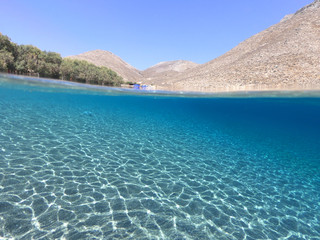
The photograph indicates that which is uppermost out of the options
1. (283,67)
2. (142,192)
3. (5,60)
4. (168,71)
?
(168,71)

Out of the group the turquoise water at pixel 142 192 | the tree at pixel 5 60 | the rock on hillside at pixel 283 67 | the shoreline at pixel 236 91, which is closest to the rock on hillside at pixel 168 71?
the rock on hillside at pixel 283 67

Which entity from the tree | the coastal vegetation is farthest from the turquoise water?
the coastal vegetation

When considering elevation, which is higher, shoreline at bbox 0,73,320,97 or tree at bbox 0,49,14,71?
tree at bbox 0,49,14,71

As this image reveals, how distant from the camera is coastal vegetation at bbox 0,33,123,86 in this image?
974 inches

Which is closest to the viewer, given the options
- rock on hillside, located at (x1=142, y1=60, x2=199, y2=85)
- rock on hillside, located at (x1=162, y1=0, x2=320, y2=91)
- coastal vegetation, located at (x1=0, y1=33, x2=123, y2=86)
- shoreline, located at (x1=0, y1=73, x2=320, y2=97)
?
shoreline, located at (x1=0, y1=73, x2=320, y2=97)

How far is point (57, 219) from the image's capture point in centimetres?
442

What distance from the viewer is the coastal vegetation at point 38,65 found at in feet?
81.1

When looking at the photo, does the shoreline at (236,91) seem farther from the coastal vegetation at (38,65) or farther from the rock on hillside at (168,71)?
the rock on hillside at (168,71)

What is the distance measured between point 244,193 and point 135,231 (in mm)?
4422

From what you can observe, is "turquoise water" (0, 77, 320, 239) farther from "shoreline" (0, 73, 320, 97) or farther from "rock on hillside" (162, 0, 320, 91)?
"rock on hillside" (162, 0, 320, 91)

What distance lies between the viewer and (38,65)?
27906 mm

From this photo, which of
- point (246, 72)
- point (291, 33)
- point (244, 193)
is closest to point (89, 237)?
point (244, 193)

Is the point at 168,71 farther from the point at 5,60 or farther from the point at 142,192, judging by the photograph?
the point at 142,192

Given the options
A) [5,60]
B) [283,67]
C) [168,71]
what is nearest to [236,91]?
[283,67]
